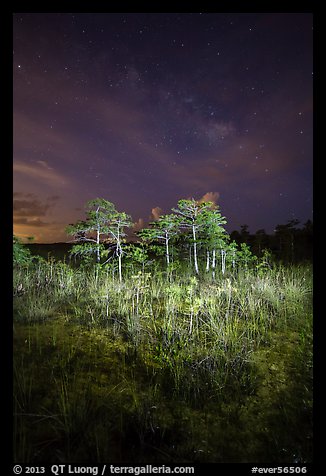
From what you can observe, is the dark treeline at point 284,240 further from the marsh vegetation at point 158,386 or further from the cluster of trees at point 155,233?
the marsh vegetation at point 158,386

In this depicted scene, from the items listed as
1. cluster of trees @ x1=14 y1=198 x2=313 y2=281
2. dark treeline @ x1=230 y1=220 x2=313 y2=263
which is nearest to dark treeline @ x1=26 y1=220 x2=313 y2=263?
dark treeline @ x1=230 y1=220 x2=313 y2=263

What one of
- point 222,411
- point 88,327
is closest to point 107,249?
point 88,327

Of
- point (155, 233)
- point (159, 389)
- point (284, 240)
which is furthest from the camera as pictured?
point (284, 240)

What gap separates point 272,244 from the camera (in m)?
25.0

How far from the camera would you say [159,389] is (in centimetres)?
221

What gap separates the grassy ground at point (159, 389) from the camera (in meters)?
1.70

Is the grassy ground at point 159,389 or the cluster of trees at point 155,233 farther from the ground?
the cluster of trees at point 155,233

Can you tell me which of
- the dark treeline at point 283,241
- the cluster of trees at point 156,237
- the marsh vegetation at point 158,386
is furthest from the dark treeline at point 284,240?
the marsh vegetation at point 158,386

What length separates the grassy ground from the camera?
5.58 feet

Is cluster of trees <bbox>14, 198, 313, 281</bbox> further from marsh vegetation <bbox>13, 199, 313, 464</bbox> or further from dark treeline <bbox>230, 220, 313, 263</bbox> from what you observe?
dark treeline <bbox>230, 220, 313, 263</bbox>

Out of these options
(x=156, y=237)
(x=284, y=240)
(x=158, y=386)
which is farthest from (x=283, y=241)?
(x=158, y=386)

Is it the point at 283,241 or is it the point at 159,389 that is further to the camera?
the point at 283,241

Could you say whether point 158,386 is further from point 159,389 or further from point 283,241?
point 283,241
